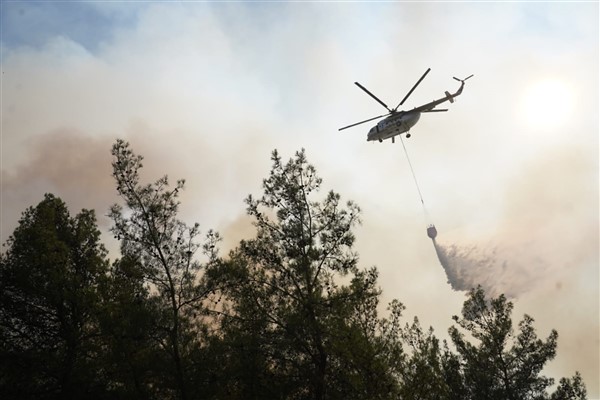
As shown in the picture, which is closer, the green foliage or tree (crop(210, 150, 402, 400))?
tree (crop(210, 150, 402, 400))

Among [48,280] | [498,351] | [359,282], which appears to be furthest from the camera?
[498,351]

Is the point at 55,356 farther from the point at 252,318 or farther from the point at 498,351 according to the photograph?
the point at 498,351

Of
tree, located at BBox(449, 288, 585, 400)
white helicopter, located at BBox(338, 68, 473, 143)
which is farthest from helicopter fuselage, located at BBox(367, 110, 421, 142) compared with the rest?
tree, located at BBox(449, 288, 585, 400)

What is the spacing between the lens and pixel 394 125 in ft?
110

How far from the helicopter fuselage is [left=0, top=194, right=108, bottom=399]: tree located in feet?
79.4

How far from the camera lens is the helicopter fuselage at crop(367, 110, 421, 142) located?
32528mm

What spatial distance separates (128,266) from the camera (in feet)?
52.4

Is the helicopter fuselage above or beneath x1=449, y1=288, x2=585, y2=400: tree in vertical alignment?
above

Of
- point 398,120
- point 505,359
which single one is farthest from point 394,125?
point 505,359

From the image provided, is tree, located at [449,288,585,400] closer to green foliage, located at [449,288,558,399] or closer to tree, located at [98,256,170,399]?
green foliage, located at [449,288,558,399]

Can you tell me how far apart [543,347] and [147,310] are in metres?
24.9

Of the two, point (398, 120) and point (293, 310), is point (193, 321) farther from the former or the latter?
point (398, 120)

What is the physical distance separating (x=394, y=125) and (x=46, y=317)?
2662 cm

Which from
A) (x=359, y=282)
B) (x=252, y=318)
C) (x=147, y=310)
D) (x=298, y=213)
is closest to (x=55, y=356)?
(x=147, y=310)
